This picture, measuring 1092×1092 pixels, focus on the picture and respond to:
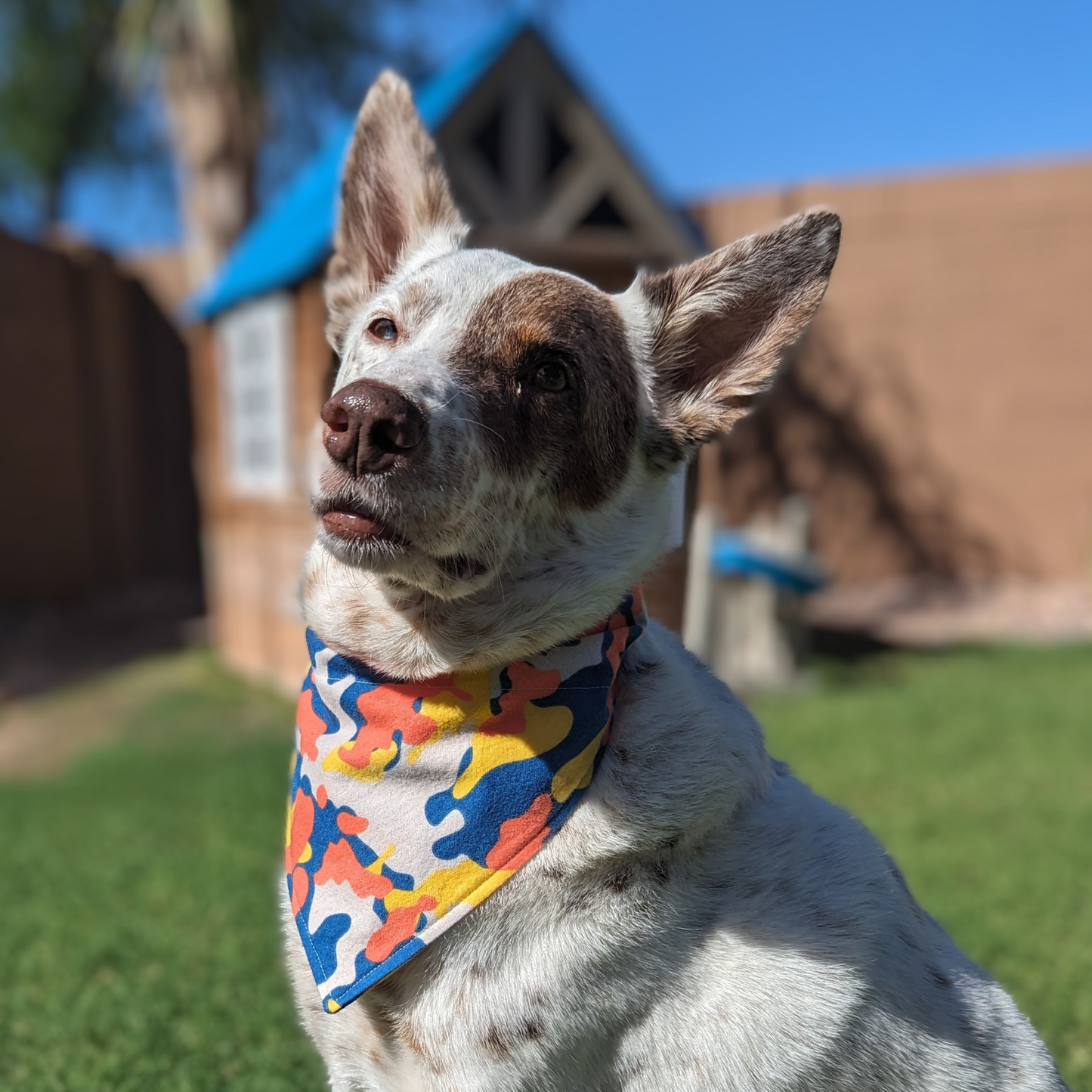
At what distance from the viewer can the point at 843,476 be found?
37.6 ft

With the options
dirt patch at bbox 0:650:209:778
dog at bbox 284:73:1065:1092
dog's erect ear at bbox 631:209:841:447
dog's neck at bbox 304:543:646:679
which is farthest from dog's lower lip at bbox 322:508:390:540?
dirt patch at bbox 0:650:209:778

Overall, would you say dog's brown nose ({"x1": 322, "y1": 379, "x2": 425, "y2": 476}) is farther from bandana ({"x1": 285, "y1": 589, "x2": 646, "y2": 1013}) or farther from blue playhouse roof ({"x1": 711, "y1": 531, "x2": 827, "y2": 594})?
blue playhouse roof ({"x1": 711, "y1": 531, "x2": 827, "y2": 594})

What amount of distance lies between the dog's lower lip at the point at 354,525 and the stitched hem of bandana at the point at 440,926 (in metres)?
0.55

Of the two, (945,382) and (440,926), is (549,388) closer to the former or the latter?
(440,926)

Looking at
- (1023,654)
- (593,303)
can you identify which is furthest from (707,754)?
(1023,654)

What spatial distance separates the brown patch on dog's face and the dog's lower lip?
0.79 feet

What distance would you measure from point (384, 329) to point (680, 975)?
124 cm

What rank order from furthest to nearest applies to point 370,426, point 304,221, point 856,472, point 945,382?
1. point 856,472
2. point 945,382
3. point 304,221
4. point 370,426

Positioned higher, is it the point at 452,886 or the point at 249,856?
the point at 452,886

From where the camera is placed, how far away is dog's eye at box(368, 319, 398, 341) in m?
1.84

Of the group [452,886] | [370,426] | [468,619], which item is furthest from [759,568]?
[370,426]

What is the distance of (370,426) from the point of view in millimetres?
1469

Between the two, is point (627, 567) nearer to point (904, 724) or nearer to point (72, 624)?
point (904, 724)

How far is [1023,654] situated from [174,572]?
949 cm
